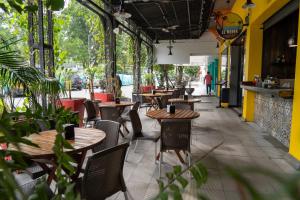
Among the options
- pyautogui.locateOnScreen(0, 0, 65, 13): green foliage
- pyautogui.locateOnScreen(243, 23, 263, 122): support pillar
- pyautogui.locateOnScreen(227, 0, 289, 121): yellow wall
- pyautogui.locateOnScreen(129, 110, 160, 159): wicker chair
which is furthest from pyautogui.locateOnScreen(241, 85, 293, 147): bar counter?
pyautogui.locateOnScreen(0, 0, 65, 13): green foliage

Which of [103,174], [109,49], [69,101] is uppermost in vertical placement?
[109,49]

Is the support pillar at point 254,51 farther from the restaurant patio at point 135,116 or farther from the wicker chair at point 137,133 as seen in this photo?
the wicker chair at point 137,133

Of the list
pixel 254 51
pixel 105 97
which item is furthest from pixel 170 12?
pixel 105 97

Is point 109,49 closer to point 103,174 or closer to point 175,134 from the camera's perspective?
point 175,134

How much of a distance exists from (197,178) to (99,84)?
7695 mm

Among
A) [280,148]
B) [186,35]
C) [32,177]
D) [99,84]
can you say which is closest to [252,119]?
[280,148]

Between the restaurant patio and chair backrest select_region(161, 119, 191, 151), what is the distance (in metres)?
0.01

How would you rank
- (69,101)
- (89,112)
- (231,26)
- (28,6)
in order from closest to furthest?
1. (28,6)
2. (89,112)
3. (69,101)
4. (231,26)

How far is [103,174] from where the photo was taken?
185 centimetres

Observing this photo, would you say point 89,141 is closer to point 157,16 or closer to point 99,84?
point 99,84

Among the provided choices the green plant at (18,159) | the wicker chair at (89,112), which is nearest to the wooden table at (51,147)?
the green plant at (18,159)

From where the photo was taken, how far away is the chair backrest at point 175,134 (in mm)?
3115

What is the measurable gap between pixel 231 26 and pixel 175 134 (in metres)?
4.13

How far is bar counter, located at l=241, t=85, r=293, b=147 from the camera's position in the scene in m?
4.47
